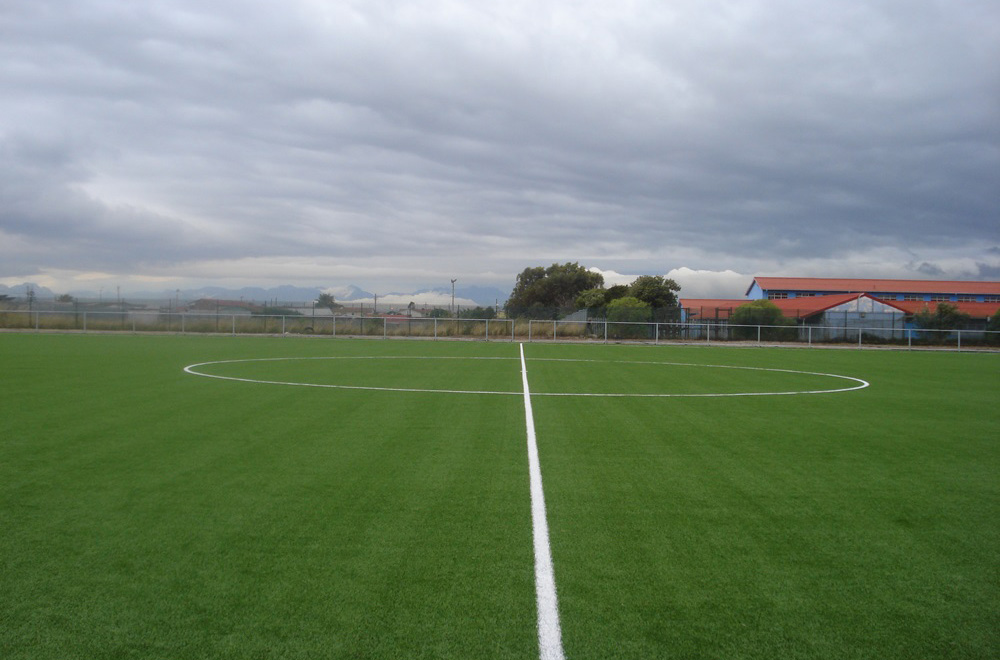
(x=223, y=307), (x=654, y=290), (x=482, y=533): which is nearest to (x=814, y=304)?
(x=654, y=290)

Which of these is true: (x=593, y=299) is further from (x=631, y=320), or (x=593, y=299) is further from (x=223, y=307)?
(x=223, y=307)

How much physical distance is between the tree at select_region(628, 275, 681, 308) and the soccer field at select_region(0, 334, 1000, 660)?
172ft

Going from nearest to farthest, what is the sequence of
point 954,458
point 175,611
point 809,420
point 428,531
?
point 175,611
point 428,531
point 954,458
point 809,420

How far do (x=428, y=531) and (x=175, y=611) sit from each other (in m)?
1.73

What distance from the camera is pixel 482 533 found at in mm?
4934

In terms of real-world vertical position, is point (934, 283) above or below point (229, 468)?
above

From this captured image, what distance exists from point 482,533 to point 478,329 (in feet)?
133

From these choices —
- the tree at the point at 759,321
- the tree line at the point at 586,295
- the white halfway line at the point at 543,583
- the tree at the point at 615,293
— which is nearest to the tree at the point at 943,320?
the tree at the point at 759,321

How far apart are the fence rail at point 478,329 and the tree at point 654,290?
1820cm

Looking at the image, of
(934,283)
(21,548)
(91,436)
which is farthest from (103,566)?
(934,283)

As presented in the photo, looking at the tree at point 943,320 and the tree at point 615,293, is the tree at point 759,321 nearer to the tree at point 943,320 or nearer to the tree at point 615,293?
the tree at point 943,320

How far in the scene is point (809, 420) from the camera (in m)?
10.6

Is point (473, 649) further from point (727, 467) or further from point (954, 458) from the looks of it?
point (954, 458)

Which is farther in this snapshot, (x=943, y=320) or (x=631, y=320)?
(x=631, y=320)
